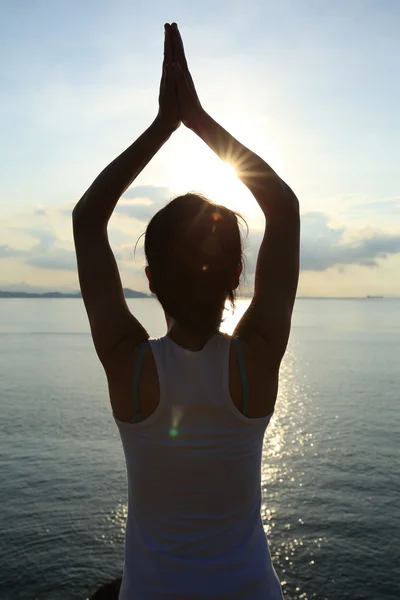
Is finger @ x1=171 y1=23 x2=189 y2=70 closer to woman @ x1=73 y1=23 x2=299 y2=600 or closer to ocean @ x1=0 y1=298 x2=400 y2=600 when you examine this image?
woman @ x1=73 y1=23 x2=299 y2=600

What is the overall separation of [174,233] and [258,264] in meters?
0.44

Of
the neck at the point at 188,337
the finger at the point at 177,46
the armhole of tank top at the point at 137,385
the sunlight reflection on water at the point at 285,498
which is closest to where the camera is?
the armhole of tank top at the point at 137,385

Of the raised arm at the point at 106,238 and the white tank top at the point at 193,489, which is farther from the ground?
the raised arm at the point at 106,238

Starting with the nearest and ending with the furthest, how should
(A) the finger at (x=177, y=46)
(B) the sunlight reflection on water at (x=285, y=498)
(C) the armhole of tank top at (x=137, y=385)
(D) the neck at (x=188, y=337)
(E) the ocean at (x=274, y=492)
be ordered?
1. (C) the armhole of tank top at (x=137, y=385)
2. (D) the neck at (x=188, y=337)
3. (A) the finger at (x=177, y=46)
4. (E) the ocean at (x=274, y=492)
5. (B) the sunlight reflection on water at (x=285, y=498)

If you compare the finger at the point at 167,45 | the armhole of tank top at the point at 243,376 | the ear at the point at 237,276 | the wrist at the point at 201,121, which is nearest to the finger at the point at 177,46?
the finger at the point at 167,45

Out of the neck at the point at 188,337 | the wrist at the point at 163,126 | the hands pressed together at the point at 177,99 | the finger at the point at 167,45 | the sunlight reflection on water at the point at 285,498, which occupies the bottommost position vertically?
the sunlight reflection on water at the point at 285,498

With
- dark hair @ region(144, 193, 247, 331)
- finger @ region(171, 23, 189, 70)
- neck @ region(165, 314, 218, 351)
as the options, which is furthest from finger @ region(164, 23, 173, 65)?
neck @ region(165, 314, 218, 351)

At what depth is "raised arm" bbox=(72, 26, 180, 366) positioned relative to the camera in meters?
2.21

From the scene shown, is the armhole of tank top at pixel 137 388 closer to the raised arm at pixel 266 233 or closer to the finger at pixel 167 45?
the raised arm at pixel 266 233

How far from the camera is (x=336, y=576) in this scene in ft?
74.9

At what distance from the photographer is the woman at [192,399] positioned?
7.12 feet

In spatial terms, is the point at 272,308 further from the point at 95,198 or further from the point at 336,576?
the point at 336,576

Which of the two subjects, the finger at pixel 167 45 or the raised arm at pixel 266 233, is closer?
the raised arm at pixel 266 233

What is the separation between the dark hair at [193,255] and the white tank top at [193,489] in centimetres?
15
